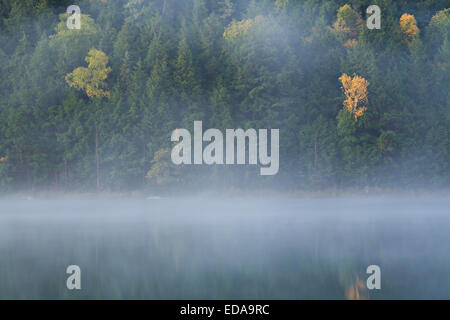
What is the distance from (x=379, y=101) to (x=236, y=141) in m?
18.0

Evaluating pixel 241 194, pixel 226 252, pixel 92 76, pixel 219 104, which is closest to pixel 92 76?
pixel 92 76

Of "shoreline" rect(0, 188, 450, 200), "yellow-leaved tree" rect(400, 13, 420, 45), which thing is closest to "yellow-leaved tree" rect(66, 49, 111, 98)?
"shoreline" rect(0, 188, 450, 200)

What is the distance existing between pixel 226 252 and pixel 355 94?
52407 mm

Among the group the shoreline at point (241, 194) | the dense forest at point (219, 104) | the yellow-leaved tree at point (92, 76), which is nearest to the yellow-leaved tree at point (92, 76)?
the yellow-leaved tree at point (92, 76)

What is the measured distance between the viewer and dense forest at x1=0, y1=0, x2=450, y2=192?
76.2 metres

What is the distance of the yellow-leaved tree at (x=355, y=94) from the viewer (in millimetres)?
80000

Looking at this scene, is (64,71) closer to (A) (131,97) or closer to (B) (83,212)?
(A) (131,97)

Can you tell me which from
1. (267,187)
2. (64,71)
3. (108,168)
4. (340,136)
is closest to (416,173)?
(340,136)

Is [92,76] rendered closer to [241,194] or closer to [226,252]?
[241,194]

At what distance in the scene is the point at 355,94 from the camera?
80938 mm

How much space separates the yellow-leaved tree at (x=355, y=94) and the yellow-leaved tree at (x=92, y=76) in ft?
97.7

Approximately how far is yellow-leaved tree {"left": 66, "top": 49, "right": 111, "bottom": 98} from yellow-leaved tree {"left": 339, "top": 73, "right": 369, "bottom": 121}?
97.7ft

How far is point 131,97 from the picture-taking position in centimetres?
8088

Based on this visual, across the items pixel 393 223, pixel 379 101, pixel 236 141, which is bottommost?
pixel 393 223
